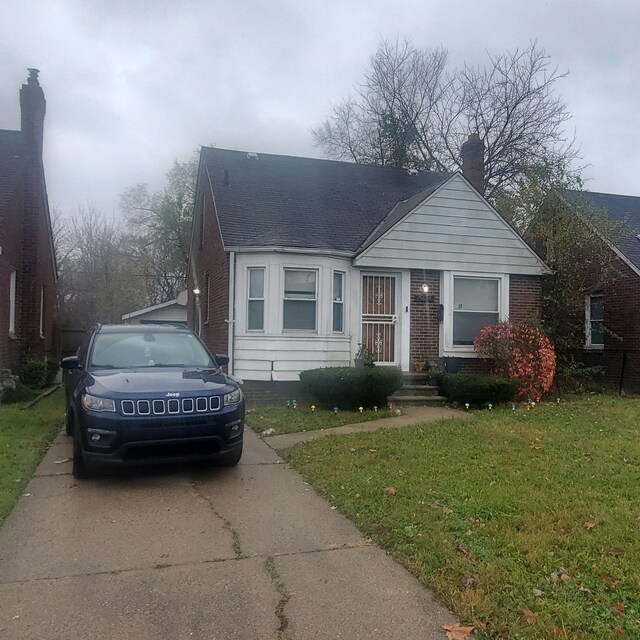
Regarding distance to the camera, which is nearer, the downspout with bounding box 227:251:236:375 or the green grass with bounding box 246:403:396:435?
the green grass with bounding box 246:403:396:435

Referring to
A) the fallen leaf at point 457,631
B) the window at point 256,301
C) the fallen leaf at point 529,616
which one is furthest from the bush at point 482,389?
the fallen leaf at point 457,631

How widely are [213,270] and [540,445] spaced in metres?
9.46

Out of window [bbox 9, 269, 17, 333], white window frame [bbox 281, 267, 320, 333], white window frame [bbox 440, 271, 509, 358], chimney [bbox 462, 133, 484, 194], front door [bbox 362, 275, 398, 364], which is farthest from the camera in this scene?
chimney [bbox 462, 133, 484, 194]

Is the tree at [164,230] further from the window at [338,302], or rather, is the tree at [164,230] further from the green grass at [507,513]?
the green grass at [507,513]

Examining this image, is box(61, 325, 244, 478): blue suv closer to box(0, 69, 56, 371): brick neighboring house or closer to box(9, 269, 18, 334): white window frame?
box(0, 69, 56, 371): brick neighboring house

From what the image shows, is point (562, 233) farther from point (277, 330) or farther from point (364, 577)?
point (364, 577)

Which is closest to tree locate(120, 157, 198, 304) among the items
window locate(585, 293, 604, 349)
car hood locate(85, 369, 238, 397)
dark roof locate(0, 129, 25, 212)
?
dark roof locate(0, 129, 25, 212)

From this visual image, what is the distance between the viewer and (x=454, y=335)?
12.6 m

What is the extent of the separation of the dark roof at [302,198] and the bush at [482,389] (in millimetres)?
3653

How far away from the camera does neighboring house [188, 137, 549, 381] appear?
11.6 m

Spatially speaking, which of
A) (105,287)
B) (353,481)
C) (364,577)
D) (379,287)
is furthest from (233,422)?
(105,287)

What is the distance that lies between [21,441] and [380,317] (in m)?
7.28

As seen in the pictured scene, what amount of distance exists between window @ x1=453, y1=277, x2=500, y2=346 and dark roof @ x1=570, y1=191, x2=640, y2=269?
3.25 m

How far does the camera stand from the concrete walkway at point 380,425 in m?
7.93
